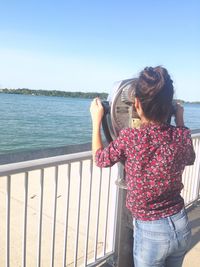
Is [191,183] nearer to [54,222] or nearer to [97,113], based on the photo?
[54,222]

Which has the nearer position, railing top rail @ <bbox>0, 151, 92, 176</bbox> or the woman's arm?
the woman's arm

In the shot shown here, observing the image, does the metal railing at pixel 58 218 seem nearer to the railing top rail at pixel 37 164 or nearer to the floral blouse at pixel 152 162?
the railing top rail at pixel 37 164

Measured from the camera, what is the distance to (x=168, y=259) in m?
1.61

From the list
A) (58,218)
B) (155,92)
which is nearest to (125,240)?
(155,92)

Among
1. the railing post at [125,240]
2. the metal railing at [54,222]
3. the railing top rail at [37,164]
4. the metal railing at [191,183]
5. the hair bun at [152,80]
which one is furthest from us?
the metal railing at [191,183]

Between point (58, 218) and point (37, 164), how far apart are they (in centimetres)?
206

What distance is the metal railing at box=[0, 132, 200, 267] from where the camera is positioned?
1.96 metres

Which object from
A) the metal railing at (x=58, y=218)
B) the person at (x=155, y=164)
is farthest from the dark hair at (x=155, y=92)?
the metal railing at (x=58, y=218)

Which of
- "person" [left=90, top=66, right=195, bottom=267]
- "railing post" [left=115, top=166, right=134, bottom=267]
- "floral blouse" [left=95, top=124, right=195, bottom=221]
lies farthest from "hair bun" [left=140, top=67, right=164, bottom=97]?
"railing post" [left=115, top=166, right=134, bottom=267]

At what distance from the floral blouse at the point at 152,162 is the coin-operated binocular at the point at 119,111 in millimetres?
196

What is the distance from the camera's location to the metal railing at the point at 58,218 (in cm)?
196

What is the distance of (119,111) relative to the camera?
167 cm

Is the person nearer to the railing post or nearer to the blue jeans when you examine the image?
the blue jeans

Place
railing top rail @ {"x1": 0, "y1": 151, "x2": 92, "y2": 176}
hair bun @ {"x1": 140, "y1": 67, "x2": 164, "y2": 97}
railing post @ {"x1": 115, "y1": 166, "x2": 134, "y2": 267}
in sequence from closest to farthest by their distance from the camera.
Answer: hair bun @ {"x1": 140, "y1": 67, "x2": 164, "y2": 97}, railing top rail @ {"x1": 0, "y1": 151, "x2": 92, "y2": 176}, railing post @ {"x1": 115, "y1": 166, "x2": 134, "y2": 267}
